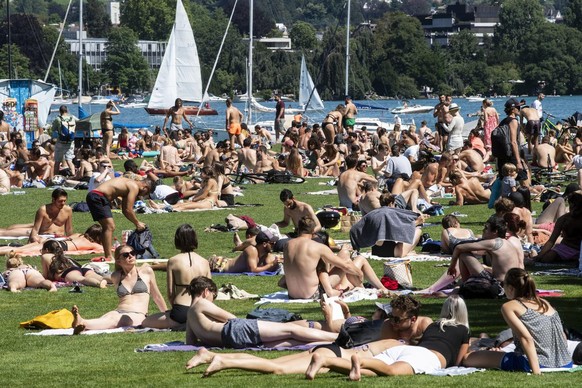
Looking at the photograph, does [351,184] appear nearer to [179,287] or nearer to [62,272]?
[62,272]

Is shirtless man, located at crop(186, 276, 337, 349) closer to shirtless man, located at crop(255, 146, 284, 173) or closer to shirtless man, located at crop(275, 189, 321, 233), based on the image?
shirtless man, located at crop(275, 189, 321, 233)

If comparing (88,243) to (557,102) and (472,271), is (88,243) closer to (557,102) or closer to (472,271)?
(472,271)

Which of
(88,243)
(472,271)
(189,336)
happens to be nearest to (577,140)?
(88,243)

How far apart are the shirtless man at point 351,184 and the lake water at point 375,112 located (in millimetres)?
35310

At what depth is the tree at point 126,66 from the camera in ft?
528

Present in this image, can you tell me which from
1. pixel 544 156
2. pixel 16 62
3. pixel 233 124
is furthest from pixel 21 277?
pixel 16 62

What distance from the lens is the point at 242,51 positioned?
135875mm

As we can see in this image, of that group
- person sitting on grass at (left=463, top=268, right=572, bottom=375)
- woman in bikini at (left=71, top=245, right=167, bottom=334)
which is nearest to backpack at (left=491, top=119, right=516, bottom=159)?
woman in bikini at (left=71, top=245, right=167, bottom=334)

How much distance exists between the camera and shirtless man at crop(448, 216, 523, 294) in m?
12.8

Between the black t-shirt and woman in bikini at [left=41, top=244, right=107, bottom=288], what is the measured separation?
6094 millimetres

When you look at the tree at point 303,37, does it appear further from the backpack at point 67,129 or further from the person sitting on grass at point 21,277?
the person sitting on grass at point 21,277

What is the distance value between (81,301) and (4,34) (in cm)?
12474

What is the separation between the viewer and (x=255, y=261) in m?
15.7

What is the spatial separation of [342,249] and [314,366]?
489 cm
